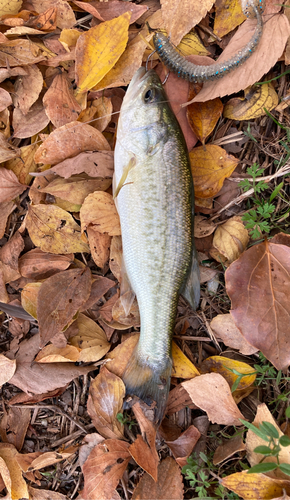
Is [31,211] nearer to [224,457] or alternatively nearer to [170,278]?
[170,278]

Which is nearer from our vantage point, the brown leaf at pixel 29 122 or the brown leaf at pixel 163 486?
the brown leaf at pixel 163 486

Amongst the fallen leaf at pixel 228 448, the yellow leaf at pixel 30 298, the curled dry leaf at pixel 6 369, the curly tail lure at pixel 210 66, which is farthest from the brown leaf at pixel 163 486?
the curly tail lure at pixel 210 66

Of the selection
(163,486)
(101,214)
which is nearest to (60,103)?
(101,214)

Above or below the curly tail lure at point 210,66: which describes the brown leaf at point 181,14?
above

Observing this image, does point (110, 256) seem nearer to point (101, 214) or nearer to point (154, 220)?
point (101, 214)

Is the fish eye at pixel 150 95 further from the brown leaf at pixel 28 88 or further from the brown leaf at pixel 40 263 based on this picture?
the brown leaf at pixel 40 263
